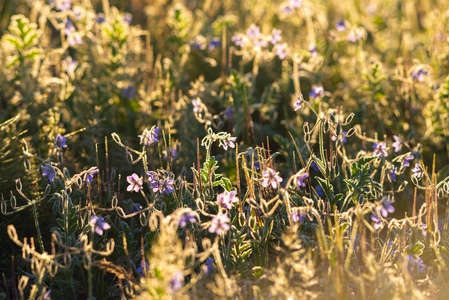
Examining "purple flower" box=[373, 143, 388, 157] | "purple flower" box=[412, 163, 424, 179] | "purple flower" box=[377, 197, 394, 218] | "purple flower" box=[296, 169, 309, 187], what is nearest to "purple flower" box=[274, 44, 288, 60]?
"purple flower" box=[373, 143, 388, 157]

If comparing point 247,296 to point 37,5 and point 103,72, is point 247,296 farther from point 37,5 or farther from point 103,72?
point 37,5

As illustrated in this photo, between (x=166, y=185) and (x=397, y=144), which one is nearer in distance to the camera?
(x=166, y=185)

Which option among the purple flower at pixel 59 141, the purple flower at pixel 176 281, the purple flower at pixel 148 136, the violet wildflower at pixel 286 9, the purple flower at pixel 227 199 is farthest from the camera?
the violet wildflower at pixel 286 9

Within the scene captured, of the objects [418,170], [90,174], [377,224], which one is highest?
[90,174]

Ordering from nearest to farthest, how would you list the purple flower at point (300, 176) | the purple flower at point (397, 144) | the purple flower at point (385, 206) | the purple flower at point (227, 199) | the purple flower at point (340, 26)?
the purple flower at point (385, 206) → the purple flower at point (300, 176) → the purple flower at point (227, 199) → the purple flower at point (397, 144) → the purple flower at point (340, 26)

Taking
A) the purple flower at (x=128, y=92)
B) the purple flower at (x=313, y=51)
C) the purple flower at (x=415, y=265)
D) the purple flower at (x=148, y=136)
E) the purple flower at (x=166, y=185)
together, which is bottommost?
the purple flower at (x=415, y=265)

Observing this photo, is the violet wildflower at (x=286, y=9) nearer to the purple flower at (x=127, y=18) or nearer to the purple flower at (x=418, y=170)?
the purple flower at (x=127, y=18)

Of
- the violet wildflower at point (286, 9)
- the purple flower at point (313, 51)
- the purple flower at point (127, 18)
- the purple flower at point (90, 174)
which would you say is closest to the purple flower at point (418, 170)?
the purple flower at point (313, 51)

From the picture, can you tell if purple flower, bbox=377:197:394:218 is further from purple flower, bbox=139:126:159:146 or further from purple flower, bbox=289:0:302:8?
purple flower, bbox=289:0:302:8

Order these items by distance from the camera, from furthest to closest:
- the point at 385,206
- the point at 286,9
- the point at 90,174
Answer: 1. the point at 286,9
2. the point at 90,174
3. the point at 385,206

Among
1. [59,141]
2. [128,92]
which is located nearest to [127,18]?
[128,92]

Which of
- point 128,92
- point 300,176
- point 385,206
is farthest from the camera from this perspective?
point 128,92

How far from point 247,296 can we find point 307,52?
173 cm

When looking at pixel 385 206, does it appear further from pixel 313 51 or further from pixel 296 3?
pixel 296 3
